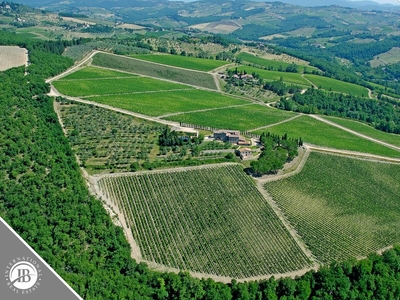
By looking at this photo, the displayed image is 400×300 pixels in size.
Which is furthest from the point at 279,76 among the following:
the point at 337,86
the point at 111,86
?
the point at 111,86

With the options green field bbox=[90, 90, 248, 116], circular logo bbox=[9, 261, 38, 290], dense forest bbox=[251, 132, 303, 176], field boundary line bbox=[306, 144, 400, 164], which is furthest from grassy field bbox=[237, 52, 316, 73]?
circular logo bbox=[9, 261, 38, 290]

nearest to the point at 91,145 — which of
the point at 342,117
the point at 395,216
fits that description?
the point at 395,216

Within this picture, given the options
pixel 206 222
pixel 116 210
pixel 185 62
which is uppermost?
pixel 185 62

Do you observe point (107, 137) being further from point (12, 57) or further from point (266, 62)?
point (266, 62)

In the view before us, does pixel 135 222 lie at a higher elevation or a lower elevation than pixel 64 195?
lower

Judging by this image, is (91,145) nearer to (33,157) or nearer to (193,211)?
(33,157)

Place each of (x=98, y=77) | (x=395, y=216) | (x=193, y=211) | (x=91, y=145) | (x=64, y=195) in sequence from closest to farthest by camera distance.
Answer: (x=64, y=195) → (x=193, y=211) → (x=395, y=216) → (x=91, y=145) → (x=98, y=77)
